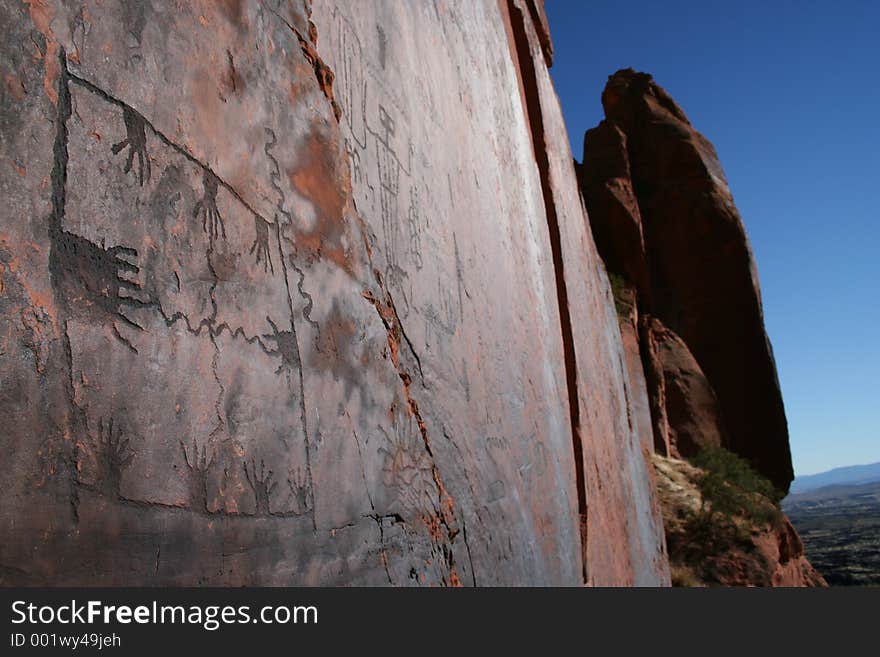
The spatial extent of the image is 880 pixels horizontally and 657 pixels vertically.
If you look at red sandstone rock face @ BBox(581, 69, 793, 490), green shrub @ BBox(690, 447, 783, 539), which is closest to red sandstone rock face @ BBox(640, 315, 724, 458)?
red sandstone rock face @ BBox(581, 69, 793, 490)

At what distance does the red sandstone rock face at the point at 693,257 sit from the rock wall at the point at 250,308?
40.9 feet

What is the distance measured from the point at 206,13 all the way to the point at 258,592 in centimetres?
78

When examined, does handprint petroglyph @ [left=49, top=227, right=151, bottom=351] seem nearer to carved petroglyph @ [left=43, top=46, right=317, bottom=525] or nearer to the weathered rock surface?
carved petroglyph @ [left=43, top=46, right=317, bottom=525]

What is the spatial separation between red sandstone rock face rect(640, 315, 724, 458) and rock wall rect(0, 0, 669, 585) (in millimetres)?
11026

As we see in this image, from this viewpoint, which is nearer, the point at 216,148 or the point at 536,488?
the point at 216,148

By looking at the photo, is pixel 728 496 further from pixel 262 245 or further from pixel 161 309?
pixel 161 309

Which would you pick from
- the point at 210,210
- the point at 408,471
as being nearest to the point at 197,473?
the point at 210,210

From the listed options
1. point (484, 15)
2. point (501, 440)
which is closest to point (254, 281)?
point (501, 440)

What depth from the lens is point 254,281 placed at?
1.07m

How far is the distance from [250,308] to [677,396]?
523 inches

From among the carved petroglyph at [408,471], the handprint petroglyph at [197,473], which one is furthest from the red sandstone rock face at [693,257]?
the handprint petroglyph at [197,473]

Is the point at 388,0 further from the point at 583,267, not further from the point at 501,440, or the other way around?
the point at 583,267

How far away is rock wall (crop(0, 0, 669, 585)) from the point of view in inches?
30.0

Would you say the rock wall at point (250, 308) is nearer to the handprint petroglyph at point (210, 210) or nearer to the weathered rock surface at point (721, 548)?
the handprint petroglyph at point (210, 210)
